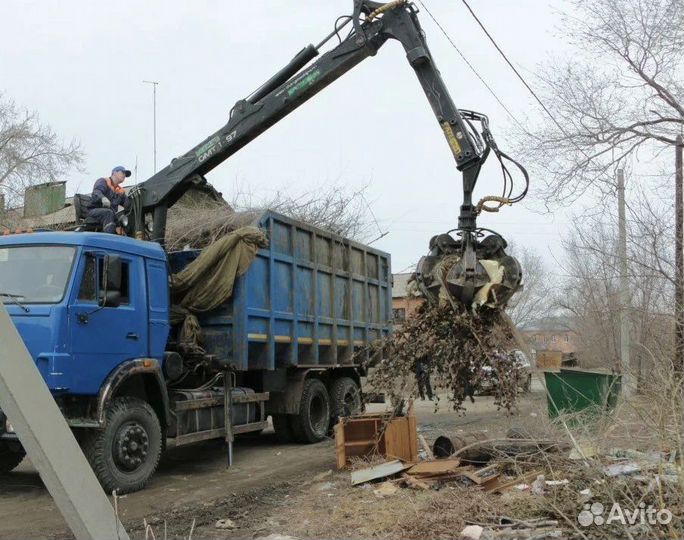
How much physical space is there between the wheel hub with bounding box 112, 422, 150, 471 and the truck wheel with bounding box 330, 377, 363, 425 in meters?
4.26

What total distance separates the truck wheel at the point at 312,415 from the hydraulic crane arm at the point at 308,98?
3174 mm

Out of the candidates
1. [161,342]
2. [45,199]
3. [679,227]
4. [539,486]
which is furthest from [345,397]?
[45,199]

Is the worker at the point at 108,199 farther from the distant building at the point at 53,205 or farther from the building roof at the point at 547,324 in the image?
the building roof at the point at 547,324

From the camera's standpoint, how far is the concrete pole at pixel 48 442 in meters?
3.49

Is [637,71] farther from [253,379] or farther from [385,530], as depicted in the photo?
[385,530]

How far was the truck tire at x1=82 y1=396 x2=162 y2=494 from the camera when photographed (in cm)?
646

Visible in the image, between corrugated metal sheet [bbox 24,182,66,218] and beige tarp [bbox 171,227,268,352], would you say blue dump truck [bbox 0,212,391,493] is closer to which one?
beige tarp [bbox 171,227,268,352]

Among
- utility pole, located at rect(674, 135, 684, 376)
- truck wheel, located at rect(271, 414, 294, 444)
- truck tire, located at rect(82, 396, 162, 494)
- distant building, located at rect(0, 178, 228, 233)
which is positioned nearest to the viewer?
truck tire, located at rect(82, 396, 162, 494)

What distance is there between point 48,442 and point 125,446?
334 centimetres

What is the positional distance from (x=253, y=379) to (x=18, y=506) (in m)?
3.57

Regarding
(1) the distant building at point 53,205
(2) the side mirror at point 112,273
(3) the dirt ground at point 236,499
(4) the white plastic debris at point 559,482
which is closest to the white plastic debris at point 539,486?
(4) the white plastic debris at point 559,482

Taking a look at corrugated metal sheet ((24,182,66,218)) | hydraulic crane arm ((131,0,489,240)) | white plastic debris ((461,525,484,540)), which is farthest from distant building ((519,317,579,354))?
white plastic debris ((461,525,484,540))

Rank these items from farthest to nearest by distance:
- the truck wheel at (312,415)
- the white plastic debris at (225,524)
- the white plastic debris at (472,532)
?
the truck wheel at (312,415)
the white plastic debris at (225,524)
the white plastic debris at (472,532)

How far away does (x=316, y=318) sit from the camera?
32.8 ft
